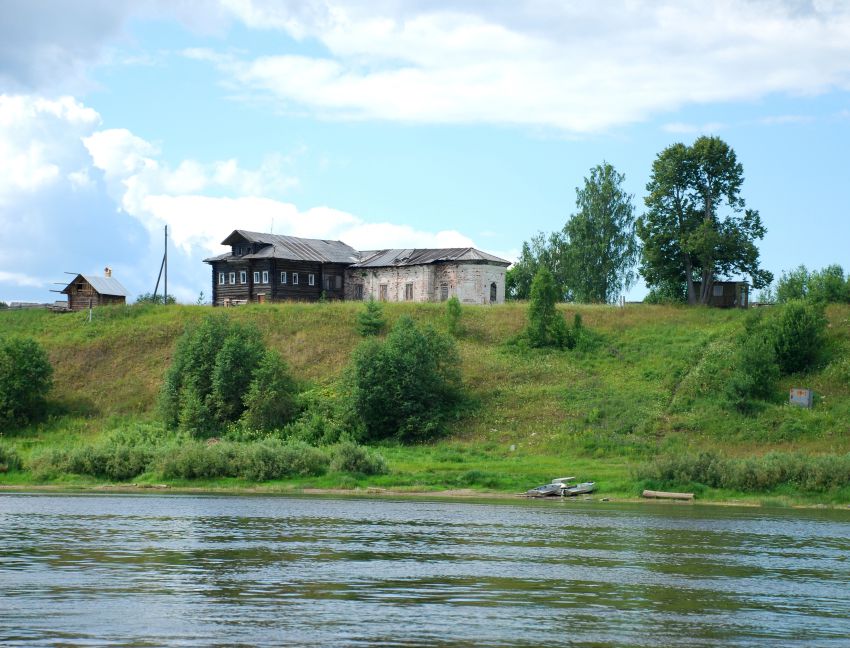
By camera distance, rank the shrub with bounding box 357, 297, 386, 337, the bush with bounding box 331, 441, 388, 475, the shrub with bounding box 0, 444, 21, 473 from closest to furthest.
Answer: the bush with bounding box 331, 441, 388, 475
the shrub with bounding box 0, 444, 21, 473
the shrub with bounding box 357, 297, 386, 337

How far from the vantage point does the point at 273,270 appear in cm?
9694

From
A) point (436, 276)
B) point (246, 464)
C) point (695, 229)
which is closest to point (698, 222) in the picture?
point (695, 229)

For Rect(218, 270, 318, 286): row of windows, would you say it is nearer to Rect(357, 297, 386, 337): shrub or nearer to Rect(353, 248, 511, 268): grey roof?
Rect(353, 248, 511, 268): grey roof

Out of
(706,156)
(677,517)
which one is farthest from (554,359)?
(677,517)

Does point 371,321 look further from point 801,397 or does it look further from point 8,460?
point 801,397

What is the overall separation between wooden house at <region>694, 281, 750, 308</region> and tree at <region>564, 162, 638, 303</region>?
13281 mm

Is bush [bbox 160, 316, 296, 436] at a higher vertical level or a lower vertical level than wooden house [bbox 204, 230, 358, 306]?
lower

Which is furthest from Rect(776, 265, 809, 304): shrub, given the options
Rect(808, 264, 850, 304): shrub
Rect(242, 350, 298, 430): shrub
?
Rect(242, 350, 298, 430): shrub

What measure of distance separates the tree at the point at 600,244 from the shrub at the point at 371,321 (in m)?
24.2

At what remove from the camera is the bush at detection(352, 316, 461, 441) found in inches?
2643

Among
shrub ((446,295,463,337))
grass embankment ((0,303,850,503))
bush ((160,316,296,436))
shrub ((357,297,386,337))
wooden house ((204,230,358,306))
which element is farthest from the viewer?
wooden house ((204,230,358,306))

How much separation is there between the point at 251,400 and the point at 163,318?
1033 inches

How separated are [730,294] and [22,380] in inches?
2236

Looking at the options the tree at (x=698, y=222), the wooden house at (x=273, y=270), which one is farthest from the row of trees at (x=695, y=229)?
the wooden house at (x=273, y=270)
